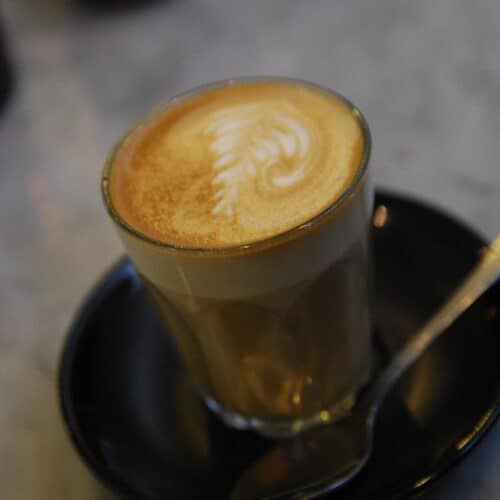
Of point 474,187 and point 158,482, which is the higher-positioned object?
point 474,187

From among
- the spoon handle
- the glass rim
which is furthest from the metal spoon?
the glass rim

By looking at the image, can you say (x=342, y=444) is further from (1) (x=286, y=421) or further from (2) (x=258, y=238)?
(2) (x=258, y=238)

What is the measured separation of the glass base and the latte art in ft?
0.77

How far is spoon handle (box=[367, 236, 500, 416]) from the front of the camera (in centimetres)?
65

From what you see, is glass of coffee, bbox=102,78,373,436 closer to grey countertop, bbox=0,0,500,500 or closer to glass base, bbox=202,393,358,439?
glass base, bbox=202,393,358,439

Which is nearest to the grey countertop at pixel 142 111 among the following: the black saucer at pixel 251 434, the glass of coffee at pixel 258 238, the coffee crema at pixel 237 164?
the black saucer at pixel 251 434

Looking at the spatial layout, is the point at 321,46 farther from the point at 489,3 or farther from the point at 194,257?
the point at 194,257

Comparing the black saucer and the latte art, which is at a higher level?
the latte art

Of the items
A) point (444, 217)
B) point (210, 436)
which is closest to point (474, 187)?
point (444, 217)

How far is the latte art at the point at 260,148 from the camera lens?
0.57m

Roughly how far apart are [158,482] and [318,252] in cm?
25

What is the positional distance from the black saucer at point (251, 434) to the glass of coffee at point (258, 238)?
5 centimetres

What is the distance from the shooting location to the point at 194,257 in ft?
1.68

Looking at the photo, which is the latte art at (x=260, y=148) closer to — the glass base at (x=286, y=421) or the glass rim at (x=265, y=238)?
the glass rim at (x=265, y=238)
